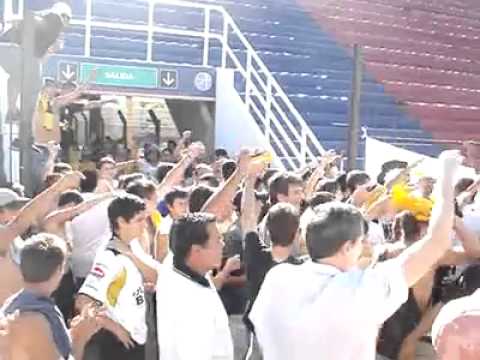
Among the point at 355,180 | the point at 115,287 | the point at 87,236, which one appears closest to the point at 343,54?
the point at 355,180

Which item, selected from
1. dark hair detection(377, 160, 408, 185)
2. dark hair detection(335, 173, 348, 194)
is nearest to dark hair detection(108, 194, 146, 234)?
dark hair detection(335, 173, 348, 194)

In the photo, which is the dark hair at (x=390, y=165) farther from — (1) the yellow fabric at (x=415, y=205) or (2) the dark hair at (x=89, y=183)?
(1) the yellow fabric at (x=415, y=205)

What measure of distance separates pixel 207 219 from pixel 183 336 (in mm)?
474

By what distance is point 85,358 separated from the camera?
379 cm

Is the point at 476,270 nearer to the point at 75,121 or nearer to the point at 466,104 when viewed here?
the point at 75,121

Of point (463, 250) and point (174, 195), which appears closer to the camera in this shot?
point (463, 250)

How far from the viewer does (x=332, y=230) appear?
264 cm

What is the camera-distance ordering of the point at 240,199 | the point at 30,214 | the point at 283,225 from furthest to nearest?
1. the point at 240,199
2. the point at 30,214
3. the point at 283,225

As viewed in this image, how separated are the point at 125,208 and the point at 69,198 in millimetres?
1357

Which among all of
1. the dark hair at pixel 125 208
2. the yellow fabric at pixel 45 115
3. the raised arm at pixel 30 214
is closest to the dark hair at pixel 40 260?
the dark hair at pixel 125 208

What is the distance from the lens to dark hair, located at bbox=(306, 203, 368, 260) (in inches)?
104

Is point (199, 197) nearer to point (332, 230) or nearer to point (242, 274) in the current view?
Answer: point (242, 274)

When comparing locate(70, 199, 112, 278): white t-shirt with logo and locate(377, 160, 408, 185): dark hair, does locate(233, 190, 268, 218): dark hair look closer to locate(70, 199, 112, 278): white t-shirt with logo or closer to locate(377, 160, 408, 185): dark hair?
locate(70, 199, 112, 278): white t-shirt with logo

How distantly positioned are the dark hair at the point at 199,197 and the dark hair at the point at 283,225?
105cm
